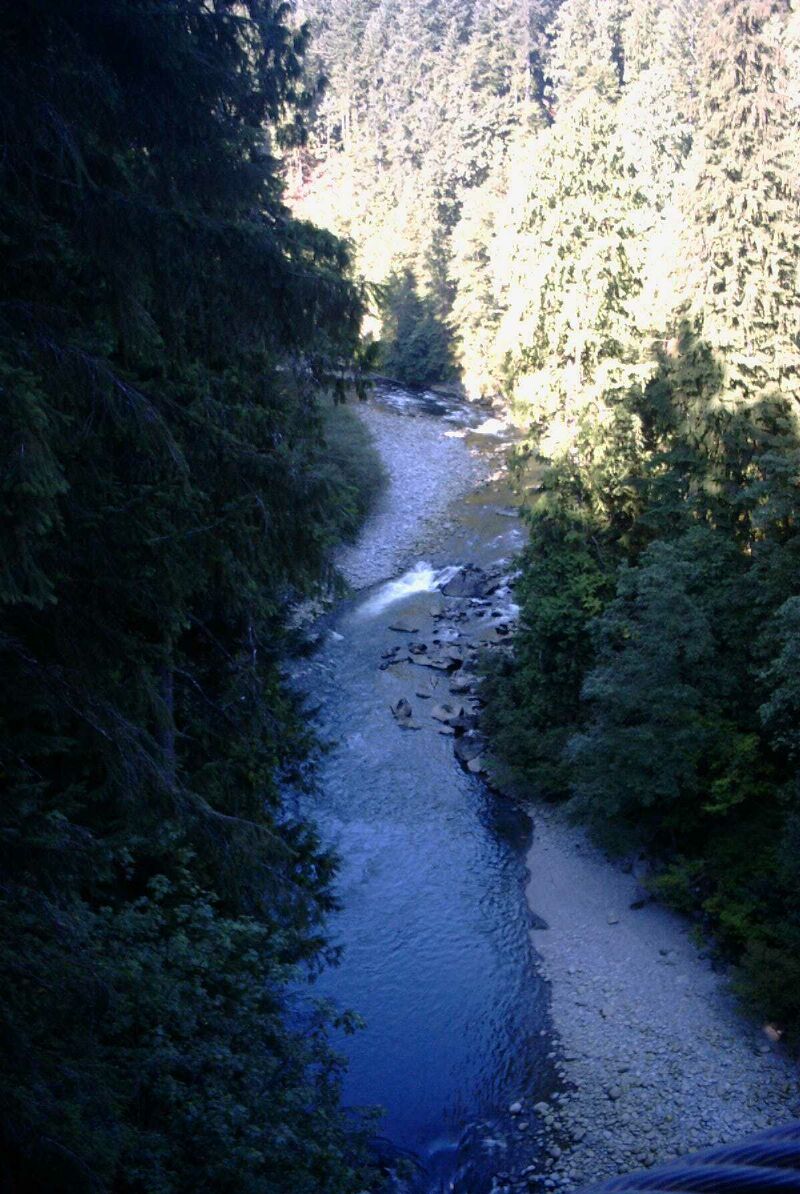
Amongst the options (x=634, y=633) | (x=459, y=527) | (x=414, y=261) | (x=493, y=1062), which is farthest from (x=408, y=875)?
(x=414, y=261)

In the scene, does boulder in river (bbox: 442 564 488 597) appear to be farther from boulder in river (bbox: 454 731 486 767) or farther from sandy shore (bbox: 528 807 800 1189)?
sandy shore (bbox: 528 807 800 1189)

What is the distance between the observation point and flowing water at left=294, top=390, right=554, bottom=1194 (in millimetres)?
11852

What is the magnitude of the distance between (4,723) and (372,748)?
46.7ft

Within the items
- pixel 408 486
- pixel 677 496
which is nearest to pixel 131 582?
pixel 677 496

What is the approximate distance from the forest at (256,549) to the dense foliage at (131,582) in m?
0.03

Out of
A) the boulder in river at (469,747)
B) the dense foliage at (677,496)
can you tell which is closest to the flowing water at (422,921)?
the boulder in river at (469,747)

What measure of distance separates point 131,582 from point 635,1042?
34.0 feet

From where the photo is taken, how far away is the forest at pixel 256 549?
18.3ft

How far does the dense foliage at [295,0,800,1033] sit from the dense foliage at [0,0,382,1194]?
805cm

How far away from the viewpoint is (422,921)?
15047 millimetres

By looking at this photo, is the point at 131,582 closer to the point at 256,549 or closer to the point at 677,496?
the point at 256,549

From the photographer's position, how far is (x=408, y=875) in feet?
53.1

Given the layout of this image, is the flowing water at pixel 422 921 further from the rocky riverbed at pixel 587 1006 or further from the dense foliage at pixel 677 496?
the dense foliage at pixel 677 496

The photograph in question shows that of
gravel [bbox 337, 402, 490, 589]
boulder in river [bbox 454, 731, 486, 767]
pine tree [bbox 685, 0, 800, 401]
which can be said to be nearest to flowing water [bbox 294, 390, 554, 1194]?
boulder in river [bbox 454, 731, 486, 767]
